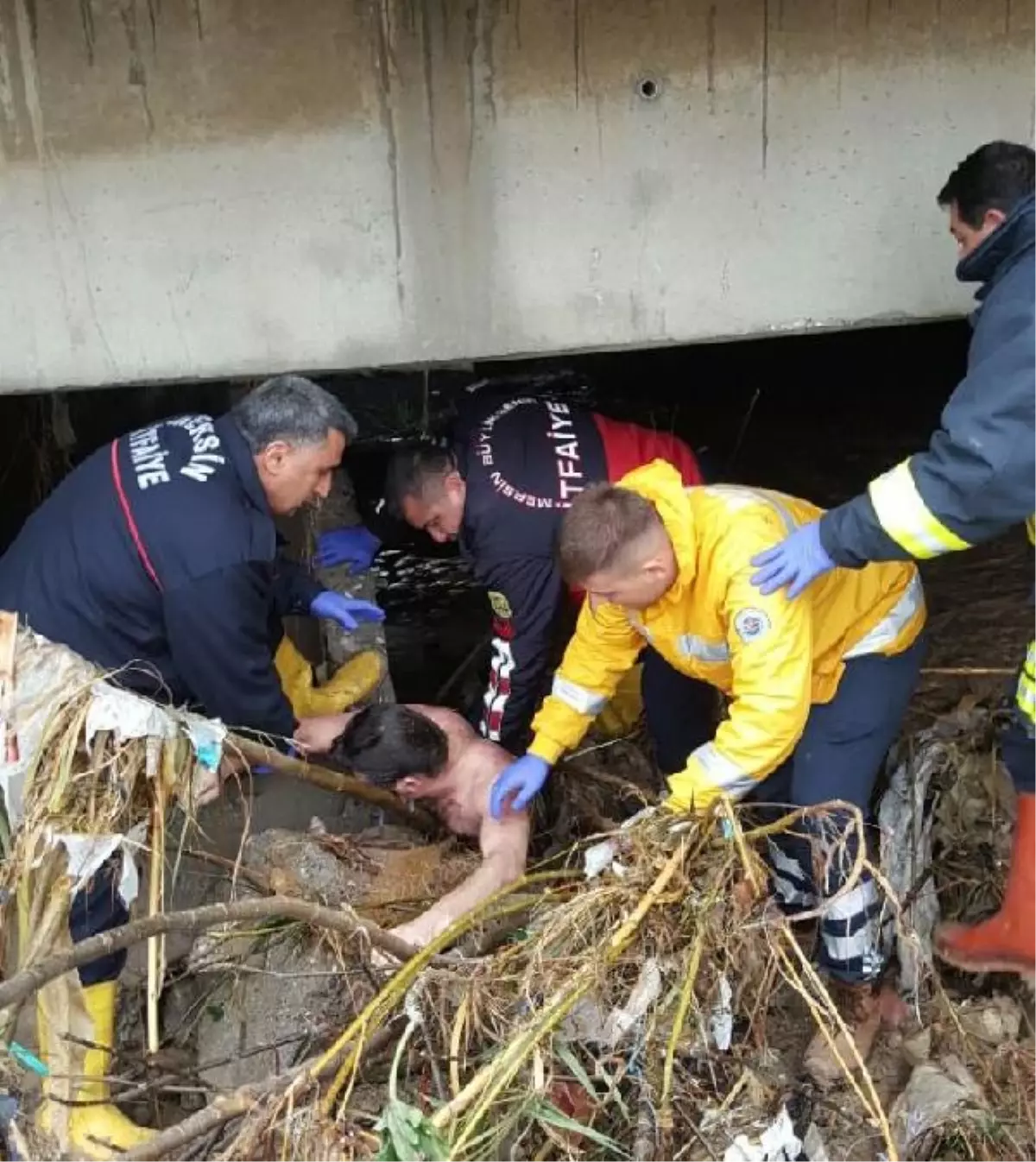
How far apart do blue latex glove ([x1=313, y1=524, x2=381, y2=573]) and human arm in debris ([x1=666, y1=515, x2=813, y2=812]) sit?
6.09ft

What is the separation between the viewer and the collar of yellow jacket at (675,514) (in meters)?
2.52

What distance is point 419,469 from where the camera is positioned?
3.21 metres

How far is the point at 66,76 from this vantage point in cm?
291

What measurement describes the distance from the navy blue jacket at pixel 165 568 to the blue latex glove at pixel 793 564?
115cm

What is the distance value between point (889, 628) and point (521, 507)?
983mm

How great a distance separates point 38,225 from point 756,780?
221cm

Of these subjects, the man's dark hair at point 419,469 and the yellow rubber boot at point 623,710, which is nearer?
the man's dark hair at point 419,469

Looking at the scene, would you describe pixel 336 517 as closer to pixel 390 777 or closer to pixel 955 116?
pixel 390 777

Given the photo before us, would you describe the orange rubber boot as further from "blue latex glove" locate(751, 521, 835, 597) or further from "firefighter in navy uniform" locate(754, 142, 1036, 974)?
"blue latex glove" locate(751, 521, 835, 597)

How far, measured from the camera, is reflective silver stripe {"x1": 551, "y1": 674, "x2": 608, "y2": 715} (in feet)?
9.90

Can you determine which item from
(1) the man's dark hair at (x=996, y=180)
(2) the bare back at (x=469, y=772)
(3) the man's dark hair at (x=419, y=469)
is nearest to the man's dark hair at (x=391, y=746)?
(2) the bare back at (x=469, y=772)

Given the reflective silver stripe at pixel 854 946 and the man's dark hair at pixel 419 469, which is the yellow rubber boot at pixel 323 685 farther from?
the reflective silver stripe at pixel 854 946

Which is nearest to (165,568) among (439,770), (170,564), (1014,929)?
(170,564)

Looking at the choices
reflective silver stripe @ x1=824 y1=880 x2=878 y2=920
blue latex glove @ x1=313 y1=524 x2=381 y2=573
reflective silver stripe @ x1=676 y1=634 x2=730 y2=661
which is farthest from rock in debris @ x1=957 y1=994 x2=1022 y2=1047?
blue latex glove @ x1=313 y1=524 x2=381 y2=573
